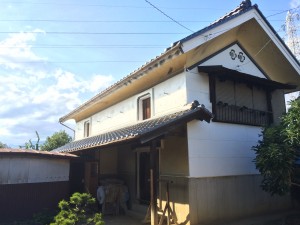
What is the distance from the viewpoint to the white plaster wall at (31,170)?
9398mm

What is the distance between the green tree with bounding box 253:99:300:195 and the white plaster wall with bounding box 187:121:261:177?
4.07 feet

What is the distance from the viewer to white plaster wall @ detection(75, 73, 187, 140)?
9539mm

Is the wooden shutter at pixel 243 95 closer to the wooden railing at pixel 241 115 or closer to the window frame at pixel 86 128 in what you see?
the wooden railing at pixel 241 115

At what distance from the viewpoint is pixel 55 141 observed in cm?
3198

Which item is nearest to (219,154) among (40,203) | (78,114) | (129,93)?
(129,93)

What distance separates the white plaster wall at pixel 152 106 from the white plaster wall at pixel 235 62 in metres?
1.30

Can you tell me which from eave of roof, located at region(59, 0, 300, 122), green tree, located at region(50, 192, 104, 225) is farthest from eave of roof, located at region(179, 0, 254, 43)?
green tree, located at region(50, 192, 104, 225)

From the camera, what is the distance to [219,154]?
9430 millimetres

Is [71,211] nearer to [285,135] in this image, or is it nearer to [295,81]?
[285,135]

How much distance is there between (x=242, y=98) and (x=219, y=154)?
277 cm

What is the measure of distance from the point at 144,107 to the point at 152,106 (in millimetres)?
1265

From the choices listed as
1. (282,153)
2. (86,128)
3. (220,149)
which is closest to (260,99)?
(220,149)

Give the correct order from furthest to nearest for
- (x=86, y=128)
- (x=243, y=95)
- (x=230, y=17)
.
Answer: (x=86, y=128)
(x=243, y=95)
(x=230, y=17)

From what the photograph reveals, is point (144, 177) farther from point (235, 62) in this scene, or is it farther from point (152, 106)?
point (235, 62)
